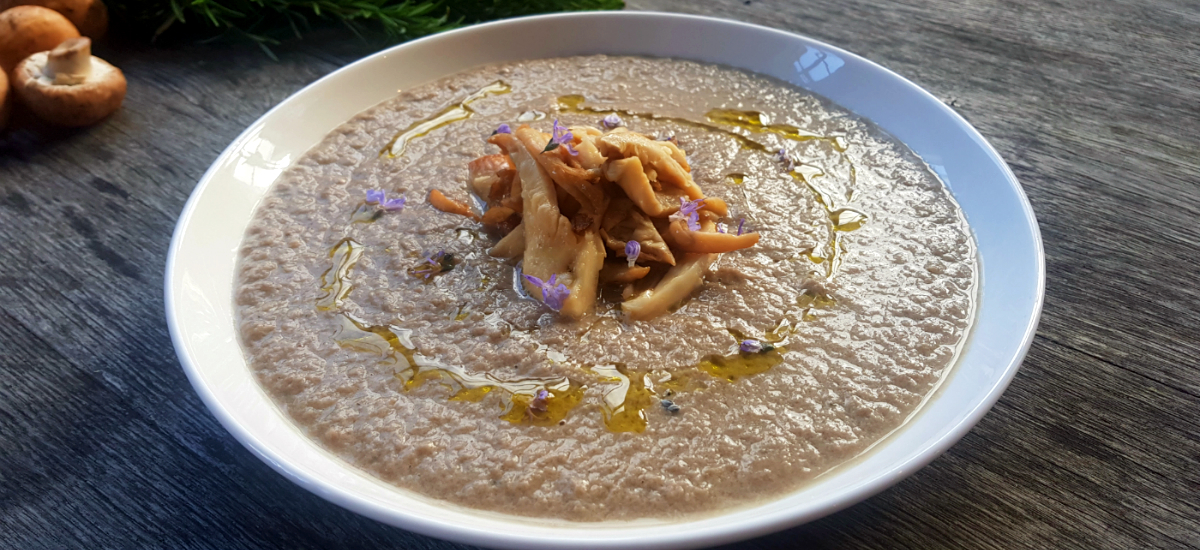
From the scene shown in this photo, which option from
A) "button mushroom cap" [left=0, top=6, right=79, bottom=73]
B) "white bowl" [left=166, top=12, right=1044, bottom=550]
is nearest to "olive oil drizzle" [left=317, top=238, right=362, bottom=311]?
"white bowl" [left=166, top=12, right=1044, bottom=550]

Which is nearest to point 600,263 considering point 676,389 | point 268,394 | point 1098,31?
point 676,389

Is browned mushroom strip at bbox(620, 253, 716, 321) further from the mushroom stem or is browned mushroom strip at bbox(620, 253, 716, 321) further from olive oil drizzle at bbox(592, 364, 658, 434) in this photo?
the mushroom stem

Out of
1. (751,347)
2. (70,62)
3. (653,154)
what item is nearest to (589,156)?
(653,154)

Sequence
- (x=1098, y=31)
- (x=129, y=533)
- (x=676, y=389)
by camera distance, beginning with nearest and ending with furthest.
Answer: (x=129, y=533)
(x=676, y=389)
(x=1098, y=31)

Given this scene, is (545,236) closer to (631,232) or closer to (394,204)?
(631,232)

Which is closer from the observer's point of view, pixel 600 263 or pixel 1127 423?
pixel 1127 423

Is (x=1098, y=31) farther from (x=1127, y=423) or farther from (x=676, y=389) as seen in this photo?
(x=676, y=389)
